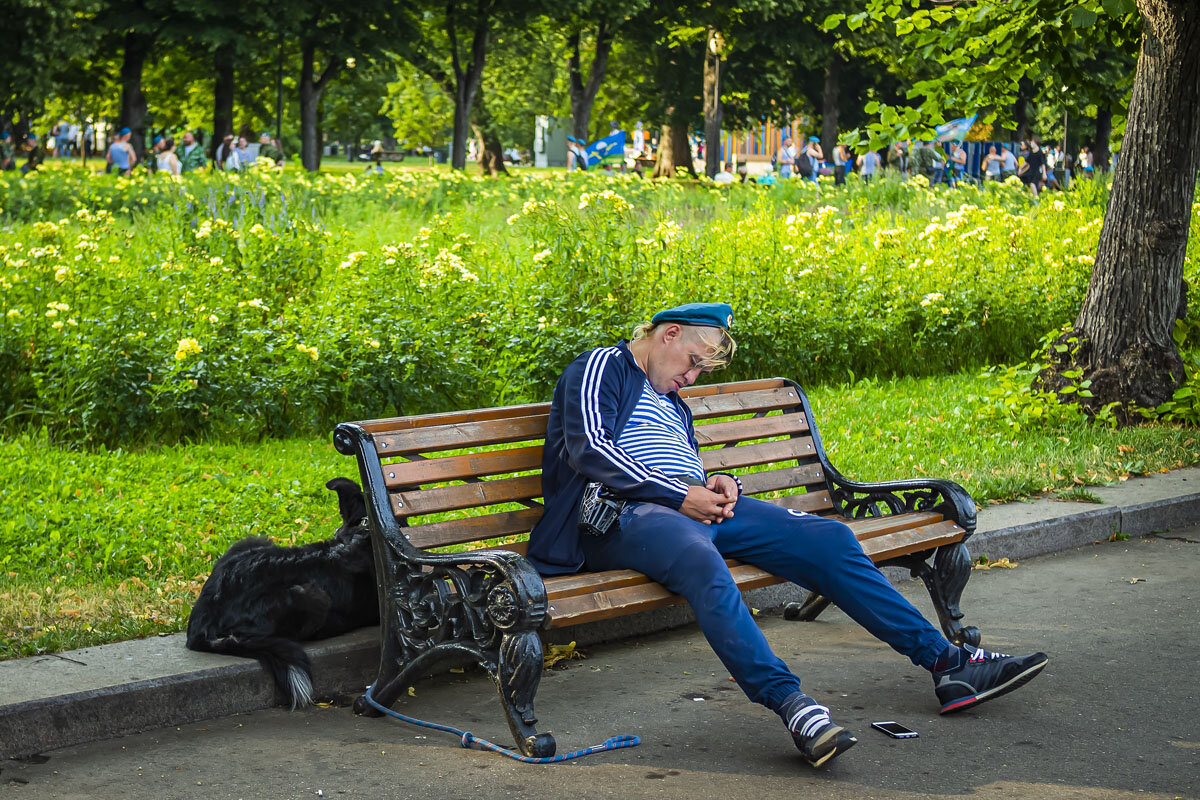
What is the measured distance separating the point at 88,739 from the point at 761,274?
7919 millimetres

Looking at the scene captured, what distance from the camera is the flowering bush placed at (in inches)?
302

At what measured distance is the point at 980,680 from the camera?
424cm

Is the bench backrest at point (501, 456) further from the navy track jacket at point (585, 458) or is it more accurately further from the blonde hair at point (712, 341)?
the blonde hair at point (712, 341)

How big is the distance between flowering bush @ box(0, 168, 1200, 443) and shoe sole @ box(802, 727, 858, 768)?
469 centimetres

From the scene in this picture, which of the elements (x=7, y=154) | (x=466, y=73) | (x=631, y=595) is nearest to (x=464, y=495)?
(x=631, y=595)

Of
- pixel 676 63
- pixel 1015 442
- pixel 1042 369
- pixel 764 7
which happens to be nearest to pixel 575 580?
pixel 1015 442

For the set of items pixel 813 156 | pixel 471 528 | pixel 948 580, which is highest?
pixel 813 156

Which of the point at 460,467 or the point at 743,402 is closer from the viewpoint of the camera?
the point at 460,467

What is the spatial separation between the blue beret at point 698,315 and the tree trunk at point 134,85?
33.4 meters

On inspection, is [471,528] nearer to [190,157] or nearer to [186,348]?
[186,348]

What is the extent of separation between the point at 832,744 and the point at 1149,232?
627cm

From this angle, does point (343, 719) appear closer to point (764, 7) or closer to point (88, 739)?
point (88, 739)

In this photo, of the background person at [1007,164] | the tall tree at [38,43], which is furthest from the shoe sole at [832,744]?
the background person at [1007,164]

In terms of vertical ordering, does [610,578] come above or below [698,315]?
below
